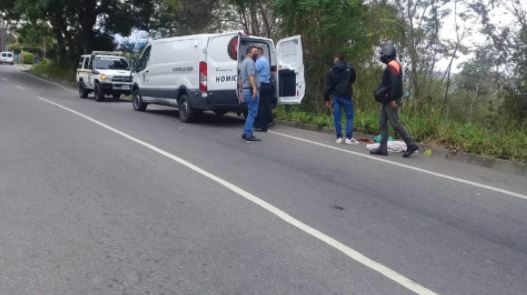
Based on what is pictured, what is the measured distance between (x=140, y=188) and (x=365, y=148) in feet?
16.9

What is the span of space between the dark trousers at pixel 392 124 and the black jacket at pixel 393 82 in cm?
21

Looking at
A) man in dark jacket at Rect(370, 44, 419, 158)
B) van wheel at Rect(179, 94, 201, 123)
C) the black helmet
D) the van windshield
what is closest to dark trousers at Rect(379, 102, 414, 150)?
man in dark jacket at Rect(370, 44, 419, 158)

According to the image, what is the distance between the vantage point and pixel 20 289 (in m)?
3.86

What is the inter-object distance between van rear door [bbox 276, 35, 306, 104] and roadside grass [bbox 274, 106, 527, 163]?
3.94 ft

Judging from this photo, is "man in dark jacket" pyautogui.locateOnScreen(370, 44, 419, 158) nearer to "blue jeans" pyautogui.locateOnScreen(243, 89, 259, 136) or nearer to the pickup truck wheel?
"blue jeans" pyautogui.locateOnScreen(243, 89, 259, 136)

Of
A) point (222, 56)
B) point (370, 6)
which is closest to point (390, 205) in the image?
point (222, 56)

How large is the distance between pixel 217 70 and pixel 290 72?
5.79 ft

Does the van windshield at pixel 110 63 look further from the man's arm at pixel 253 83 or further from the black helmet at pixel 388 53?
the black helmet at pixel 388 53

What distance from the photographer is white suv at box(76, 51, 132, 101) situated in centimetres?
2289

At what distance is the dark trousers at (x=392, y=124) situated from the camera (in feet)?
31.5

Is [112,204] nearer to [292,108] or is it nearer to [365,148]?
[365,148]

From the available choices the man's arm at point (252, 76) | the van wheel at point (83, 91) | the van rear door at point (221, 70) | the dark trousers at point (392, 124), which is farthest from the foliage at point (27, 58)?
the dark trousers at point (392, 124)

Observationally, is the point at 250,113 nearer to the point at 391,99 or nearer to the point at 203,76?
the point at 391,99

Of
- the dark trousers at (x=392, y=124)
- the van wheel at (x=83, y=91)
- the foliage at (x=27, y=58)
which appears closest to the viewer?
the dark trousers at (x=392, y=124)
